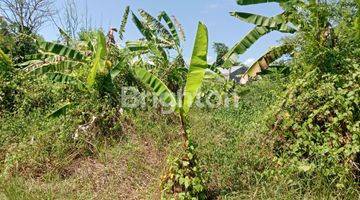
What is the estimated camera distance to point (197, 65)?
15.4 ft

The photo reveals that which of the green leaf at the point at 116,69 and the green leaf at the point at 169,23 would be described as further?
the green leaf at the point at 169,23

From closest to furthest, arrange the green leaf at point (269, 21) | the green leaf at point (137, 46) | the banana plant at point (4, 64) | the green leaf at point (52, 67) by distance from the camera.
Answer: the green leaf at point (269, 21) → the green leaf at point (52, 67) → the banana plant at point (4, 64) → the green leaf at point (137, 46)

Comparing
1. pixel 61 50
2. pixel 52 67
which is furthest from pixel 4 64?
pixel 61 50

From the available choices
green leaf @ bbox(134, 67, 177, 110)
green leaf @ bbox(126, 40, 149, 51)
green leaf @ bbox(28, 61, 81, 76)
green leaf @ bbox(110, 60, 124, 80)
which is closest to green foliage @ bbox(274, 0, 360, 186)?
green leaf @ bbox(134, 67, 177, 110)

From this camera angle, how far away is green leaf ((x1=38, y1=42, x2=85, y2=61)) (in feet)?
25.8

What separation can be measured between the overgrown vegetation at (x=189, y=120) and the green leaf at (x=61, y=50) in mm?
19

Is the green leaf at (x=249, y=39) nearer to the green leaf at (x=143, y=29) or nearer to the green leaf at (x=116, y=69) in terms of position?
the green leaf at (x=116, y=69)

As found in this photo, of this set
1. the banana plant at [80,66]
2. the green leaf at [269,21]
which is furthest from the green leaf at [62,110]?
the green leaf at [269,21]

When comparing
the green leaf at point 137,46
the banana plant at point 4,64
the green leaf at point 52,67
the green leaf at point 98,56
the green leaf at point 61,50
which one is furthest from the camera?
the green leaf at point 137,46

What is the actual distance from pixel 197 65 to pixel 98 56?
8.28ft

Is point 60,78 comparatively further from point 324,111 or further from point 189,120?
point 324,111

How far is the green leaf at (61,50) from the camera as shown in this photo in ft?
25.8

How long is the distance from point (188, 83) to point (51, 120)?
125 inches

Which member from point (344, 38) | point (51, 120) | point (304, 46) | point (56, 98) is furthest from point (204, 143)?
point (56, 98)
